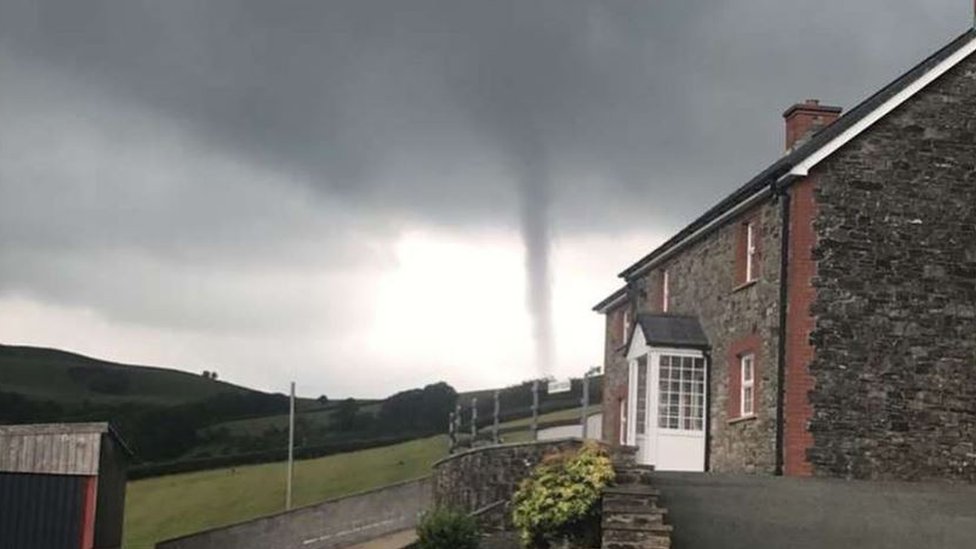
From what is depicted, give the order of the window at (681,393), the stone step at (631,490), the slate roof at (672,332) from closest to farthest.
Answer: the stone step at (631,490), the window at (681,393), the slate roof at (672,332)

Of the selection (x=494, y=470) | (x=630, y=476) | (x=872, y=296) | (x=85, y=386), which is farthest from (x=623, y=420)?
(x=85, y=386)

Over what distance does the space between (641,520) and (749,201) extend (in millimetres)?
10641

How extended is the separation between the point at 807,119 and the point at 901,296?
20.9 feet

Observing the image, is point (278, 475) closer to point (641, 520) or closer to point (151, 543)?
point (151, 543)

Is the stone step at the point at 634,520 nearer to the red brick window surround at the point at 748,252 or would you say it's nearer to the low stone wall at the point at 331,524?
the red brick window surround at the point at 748,252

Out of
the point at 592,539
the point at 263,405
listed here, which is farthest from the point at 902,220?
the point at 263,405

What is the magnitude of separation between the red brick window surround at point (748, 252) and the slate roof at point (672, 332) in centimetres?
212

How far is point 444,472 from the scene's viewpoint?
32594 mm

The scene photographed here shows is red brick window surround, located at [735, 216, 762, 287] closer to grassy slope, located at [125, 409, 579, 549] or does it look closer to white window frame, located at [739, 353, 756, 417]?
white window frame, located at [739, 353, 756, 417]

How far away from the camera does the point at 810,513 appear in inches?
844

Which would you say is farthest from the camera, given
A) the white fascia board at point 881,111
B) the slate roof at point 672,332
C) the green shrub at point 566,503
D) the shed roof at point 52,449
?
the slate roof at point 672,332

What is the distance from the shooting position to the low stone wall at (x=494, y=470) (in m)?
28.9

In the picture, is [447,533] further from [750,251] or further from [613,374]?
[613,374]

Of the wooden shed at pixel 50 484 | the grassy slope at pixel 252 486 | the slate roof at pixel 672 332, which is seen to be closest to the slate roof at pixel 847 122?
the slate roof at pixel 672 332
